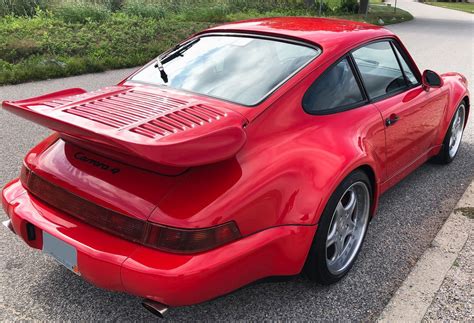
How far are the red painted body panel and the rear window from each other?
92 mm

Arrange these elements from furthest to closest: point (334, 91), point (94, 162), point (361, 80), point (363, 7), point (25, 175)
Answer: point (363, 7), point (361, 80), point (334, 91), point (25, 175), point (94, 162)

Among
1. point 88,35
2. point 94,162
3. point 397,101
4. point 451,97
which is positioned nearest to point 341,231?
point 397,101

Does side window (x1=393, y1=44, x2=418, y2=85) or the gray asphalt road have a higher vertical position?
side window (x1=393, y1=44, x2=418, y2=85)

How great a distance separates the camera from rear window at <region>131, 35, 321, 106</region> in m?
2.55

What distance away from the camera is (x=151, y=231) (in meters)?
1.97

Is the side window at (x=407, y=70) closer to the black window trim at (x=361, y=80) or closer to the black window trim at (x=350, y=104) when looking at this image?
the black window trim at (x=361, y=80)

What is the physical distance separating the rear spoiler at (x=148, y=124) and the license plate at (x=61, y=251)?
1.62 feet

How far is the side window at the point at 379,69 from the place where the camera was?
3.04 meters

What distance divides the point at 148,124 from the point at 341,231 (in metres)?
1.34

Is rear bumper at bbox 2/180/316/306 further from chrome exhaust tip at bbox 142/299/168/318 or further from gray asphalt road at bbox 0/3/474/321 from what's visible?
gray asphalt road at bbox 0/3/474/321

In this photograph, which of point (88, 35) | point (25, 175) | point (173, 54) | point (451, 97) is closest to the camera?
point (25, 175)

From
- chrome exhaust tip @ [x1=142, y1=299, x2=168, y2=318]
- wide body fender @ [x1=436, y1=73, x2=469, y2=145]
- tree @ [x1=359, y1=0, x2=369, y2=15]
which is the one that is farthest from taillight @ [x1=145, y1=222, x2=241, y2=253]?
tree @ [x1=359, y1=0, x2=369, y2=15]

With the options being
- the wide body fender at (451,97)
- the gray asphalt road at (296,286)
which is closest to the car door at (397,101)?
the wide body fender at (451,97)

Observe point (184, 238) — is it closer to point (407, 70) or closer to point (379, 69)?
point (379, 69)
